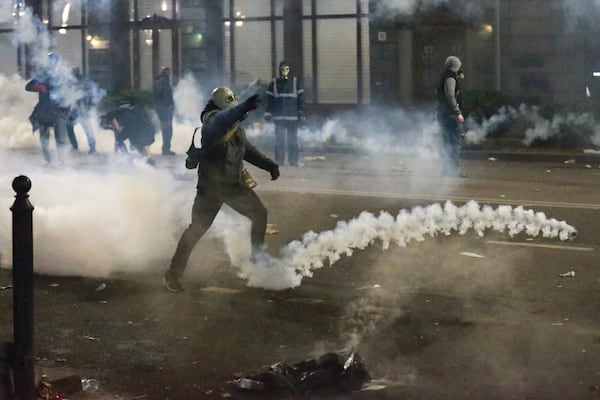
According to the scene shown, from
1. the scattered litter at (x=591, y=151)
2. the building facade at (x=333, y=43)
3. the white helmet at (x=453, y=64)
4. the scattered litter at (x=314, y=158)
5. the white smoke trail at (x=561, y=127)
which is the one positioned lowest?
the scattered litter at (x=314, y=158)

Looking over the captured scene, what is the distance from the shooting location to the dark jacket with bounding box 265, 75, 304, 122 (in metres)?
16.6

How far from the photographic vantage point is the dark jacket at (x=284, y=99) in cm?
1656

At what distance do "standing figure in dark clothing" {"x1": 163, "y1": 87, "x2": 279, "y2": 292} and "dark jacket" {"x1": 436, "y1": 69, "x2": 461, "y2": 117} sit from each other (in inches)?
281

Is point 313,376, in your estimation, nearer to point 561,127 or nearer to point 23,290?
point 23,290

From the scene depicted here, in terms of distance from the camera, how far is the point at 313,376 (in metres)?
5.38

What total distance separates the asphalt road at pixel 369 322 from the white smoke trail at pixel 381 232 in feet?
0.34

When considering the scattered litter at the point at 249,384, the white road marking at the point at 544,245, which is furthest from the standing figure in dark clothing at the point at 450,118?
the scattered litter at the point at 249,384

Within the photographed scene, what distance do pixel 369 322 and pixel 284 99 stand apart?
33.5 ft

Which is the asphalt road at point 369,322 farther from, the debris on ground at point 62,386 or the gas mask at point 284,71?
the gas mask at point 284,71

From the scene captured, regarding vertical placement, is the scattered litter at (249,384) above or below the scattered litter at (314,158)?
below

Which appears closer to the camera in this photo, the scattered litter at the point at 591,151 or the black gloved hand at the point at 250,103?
the black gloved hand at the point at 250,103

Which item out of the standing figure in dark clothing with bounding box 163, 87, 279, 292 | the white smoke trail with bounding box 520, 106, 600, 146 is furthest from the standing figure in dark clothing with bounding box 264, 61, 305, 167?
the standing figure in dark clothing with bounding box 163, 87, 279, 292

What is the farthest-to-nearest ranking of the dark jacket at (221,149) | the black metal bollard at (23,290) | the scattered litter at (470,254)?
the scattered litter at (470,254), the dark jacket at (221,149), the black metal bollard at (23,290)

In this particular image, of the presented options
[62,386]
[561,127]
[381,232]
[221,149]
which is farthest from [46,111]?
[62,386]
